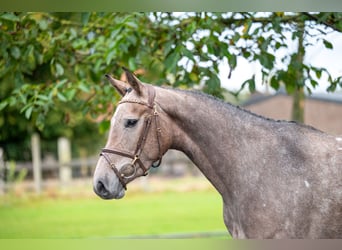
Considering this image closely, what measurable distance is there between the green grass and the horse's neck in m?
4.42

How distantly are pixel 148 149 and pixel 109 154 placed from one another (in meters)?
0.20

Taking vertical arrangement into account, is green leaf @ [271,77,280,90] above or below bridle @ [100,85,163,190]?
above

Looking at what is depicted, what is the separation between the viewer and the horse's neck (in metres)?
2.65

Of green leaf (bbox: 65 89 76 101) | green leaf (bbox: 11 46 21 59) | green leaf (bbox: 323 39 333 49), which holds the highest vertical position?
green leaf (bbox: 11 46 21 59)

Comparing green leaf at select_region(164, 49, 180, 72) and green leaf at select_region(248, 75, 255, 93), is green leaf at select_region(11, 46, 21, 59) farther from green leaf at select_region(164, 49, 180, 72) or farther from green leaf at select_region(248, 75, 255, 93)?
green leaf at select_region(248, 75, 255, 93)

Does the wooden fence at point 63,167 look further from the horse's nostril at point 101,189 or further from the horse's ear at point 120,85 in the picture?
the horse's nostril at point 101,189

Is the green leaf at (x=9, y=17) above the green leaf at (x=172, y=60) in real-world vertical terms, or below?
above

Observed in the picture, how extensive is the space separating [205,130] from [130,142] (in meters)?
0.40

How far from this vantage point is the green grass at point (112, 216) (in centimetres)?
752

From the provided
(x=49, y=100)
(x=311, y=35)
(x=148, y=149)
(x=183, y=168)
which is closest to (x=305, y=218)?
(x=148, y=149)

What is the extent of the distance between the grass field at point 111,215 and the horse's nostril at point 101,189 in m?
3.88

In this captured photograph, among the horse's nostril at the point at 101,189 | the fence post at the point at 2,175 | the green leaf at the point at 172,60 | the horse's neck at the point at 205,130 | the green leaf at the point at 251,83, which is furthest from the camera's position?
the fence post at the point at 2,175

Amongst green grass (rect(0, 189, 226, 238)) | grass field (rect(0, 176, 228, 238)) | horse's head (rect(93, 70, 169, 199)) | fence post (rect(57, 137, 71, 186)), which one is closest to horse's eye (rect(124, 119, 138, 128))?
horse's head (rect(93, 70, 169, 199))

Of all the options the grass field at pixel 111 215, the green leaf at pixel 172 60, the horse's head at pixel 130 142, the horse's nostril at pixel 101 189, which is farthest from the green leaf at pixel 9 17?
the grass field at pixel 111 215
